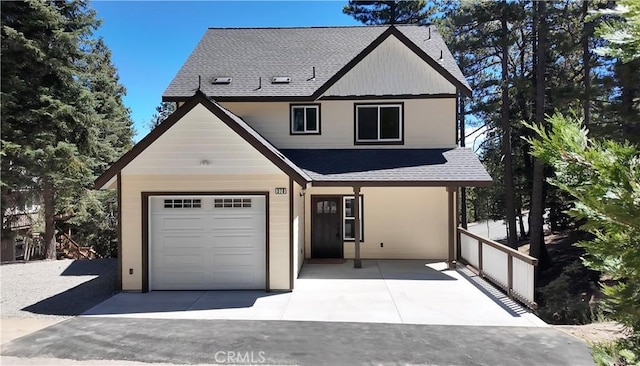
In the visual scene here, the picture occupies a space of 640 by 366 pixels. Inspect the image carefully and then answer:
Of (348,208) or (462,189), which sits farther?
(462,189)

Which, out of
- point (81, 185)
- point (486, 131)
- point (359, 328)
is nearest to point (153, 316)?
point (359, 328)

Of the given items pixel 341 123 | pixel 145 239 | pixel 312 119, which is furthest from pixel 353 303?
pixel 312 119

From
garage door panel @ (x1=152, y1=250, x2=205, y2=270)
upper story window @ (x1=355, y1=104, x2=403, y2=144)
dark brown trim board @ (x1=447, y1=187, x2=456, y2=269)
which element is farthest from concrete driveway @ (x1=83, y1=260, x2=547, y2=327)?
upper story window @ (x1=355, y1=104, x2=403, y2=144)

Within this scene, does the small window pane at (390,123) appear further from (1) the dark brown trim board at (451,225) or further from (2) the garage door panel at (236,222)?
(2) the garage door panel at (236,222)

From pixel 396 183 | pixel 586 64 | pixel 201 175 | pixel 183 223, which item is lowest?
pixel 183 223

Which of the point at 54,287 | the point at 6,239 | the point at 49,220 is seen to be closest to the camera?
the point at 54,287

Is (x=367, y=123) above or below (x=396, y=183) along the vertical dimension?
above

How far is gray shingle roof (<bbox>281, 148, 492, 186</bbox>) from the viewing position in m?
11.1

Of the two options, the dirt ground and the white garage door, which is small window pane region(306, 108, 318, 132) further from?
the dirt ground

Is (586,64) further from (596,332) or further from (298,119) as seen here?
(596,332)

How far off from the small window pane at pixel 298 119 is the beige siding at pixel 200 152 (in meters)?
4.24

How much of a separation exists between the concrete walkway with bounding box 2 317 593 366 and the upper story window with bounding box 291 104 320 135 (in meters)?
7.52

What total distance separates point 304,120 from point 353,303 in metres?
7.01

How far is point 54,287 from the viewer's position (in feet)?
33.2
